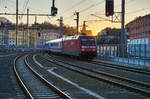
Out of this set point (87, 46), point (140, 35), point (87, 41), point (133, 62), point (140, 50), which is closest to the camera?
point (133, 62)

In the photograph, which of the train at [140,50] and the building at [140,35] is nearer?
the train at [140,50]

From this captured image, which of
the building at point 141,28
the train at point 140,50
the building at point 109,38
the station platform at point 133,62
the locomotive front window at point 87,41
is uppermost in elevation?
the building at point 141,28

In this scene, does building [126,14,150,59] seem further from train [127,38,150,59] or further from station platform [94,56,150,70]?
station platform [94,56,150,70]

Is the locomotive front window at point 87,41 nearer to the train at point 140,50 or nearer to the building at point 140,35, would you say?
the train at point 140,50

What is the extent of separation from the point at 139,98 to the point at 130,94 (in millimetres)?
741

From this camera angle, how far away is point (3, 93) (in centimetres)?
980

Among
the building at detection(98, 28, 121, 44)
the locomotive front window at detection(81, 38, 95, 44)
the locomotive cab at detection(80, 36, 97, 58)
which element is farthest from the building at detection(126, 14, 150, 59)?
the building at detection(98, 28, 121, 44)

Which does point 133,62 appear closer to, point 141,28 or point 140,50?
point 140,50

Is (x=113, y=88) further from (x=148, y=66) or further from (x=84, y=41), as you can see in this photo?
(x=84, y=41)

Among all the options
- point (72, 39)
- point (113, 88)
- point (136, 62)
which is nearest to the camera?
point (113, 88)

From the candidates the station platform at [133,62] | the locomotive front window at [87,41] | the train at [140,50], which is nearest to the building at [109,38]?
the locomotive front window at [87,41]

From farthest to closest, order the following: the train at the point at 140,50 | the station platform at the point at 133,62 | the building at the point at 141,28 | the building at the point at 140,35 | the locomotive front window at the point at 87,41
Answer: the building at the point at 141,28 → the locomotive front window at the point at 87,41 → the building at the point at 140,35 → the train at the point at 140,50 → the station platform at the point at 133,62

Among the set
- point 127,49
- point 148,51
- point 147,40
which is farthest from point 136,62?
point 147,40

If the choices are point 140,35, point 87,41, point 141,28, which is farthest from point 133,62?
point 140,35
